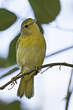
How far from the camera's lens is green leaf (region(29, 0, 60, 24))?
0.74 meters

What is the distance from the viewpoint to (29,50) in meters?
1.38

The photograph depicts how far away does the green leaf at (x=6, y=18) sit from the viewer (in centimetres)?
75

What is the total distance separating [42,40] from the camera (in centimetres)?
137

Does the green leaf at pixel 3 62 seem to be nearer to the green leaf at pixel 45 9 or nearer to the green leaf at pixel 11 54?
the green leaf at pixel 11 54

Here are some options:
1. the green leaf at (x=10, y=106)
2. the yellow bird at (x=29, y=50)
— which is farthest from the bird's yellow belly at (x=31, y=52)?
the green leaf at (x=10, y=106)

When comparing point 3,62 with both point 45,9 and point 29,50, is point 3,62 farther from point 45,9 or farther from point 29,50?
Answer: point 29,50

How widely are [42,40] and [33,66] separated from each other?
183 mm

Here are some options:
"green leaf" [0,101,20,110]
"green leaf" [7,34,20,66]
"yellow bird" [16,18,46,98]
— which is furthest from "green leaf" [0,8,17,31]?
"yellow bird" [16,18,46,98]

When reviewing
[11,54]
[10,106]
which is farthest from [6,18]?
[10,106]

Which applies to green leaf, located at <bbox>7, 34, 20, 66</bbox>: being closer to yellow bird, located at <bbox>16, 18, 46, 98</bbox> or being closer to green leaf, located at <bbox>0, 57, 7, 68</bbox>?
green leaf, located at <bbox>0, 57, 7, 68</bbox>

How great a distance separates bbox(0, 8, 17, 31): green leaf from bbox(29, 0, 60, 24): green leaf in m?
0.08

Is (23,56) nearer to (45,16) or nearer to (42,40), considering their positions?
(42,40)

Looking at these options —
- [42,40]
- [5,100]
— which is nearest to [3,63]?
[5,100]

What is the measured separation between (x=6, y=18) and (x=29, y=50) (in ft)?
2.07
